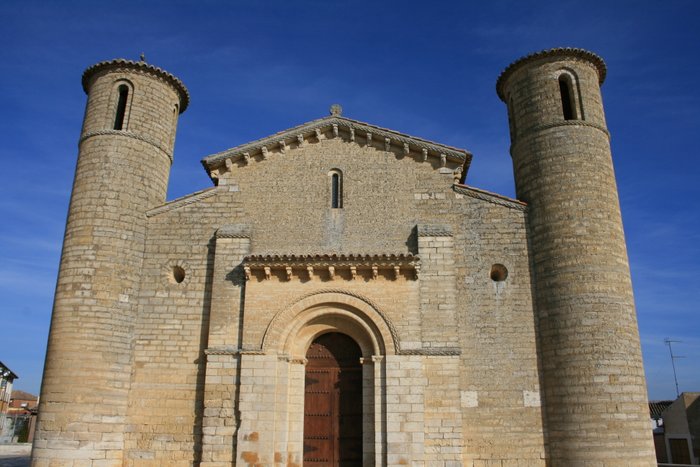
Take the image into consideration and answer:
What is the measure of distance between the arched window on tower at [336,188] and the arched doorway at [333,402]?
3.06 metres

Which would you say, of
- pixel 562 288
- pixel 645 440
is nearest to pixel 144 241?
pixel 562 288

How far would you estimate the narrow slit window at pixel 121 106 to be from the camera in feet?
46.5

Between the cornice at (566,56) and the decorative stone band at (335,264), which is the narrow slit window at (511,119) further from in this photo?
the decorative stone band at (335,264)

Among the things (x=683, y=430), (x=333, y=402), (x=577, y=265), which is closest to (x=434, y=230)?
(x=577, y=265)

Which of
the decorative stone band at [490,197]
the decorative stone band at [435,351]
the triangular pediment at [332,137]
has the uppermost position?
the triangular pediment at [332,137]

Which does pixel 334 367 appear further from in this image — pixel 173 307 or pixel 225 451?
pixel 173 307

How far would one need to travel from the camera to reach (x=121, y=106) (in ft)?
47.1

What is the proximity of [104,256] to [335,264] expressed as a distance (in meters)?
5.18

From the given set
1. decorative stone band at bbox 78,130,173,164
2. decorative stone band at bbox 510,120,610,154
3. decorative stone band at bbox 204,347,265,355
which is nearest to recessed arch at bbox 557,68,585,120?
decorative stone band at bbox 510,120,610,154

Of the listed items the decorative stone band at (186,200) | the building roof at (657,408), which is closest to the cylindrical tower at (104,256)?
the decorative stone band at (186,200)

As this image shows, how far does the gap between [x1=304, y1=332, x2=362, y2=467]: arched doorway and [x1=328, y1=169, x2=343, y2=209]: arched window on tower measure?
3.06 meters

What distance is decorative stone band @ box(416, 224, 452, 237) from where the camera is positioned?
1279 centimetres

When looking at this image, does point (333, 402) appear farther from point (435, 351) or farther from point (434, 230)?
point (434, 230)

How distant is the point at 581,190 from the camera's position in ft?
41.1
